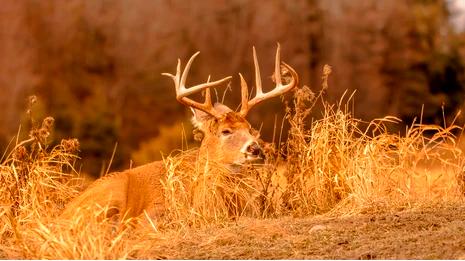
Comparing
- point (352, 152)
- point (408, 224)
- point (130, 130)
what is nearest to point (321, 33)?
point (130, 130)

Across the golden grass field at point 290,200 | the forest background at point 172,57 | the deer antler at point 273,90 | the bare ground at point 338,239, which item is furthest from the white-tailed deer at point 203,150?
the forest background at point 172,57

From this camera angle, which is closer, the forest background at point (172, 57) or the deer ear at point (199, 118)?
the deer ear at point (199, 118)

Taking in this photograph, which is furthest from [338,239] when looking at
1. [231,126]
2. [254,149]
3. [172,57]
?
[172,57]

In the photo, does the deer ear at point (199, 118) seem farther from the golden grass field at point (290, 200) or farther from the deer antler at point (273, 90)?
the golden grass field at point (290, 200)

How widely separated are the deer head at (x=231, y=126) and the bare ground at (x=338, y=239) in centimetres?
203

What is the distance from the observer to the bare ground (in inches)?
273

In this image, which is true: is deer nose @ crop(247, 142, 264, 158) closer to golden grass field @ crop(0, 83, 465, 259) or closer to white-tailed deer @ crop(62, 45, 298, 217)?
white-tailed deer @ crop(62, 45, 298, 217)

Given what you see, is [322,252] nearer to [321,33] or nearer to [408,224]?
[408,224]

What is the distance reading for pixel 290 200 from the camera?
9.73m

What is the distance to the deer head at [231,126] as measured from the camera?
1034cm

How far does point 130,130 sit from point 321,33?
175 inches

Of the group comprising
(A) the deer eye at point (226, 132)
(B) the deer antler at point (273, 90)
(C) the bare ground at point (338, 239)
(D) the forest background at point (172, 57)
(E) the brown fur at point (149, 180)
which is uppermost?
(B) the deer antler at point (273, 90)

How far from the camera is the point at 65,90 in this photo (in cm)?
2562

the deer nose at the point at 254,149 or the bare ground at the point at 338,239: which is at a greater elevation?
the bare ground at the point at 338,239
